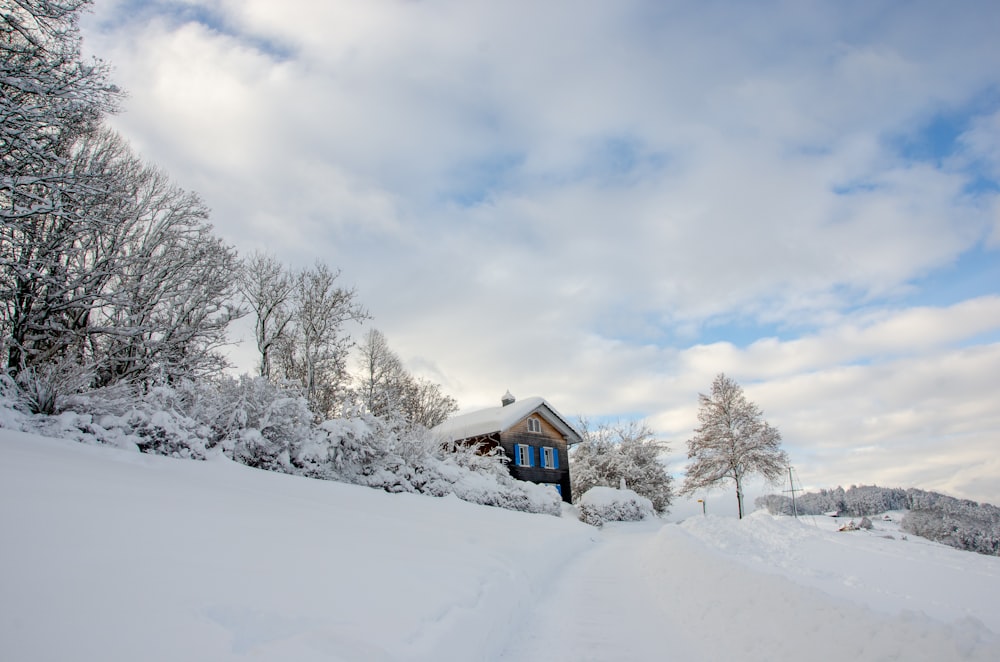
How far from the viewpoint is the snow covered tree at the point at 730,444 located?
3731 centimetres

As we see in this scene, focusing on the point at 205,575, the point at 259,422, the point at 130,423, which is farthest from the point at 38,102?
the point at 205,575

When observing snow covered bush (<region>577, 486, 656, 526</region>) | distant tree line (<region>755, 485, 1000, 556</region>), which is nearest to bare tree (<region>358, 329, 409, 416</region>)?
snow covered bush (<region>577, 486, 656, 526</region>)

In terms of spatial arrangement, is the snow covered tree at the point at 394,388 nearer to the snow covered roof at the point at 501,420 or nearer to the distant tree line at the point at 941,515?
the snow covered roof at the point at 501,420

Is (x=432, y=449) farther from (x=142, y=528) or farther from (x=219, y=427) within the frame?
(x=142, y=528)

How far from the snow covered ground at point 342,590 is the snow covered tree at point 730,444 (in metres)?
28.2

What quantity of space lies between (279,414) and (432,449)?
276 inches

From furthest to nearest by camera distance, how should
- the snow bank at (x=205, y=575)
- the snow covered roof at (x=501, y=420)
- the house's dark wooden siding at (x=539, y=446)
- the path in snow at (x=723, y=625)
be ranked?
the snow covered roof at (x=501, y=420) < the house's dark wooden siding at (x=539, y=446) < the path in snow at (x=723, y=625) < the snow bank at (x=205, y=575)

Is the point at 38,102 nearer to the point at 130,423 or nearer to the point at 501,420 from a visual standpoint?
the point at 130,423

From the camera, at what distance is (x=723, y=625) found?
6570 millimetres

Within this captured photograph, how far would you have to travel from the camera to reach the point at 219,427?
37.4 ft

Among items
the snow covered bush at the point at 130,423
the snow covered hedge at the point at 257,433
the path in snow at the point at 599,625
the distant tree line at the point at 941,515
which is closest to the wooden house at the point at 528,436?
the snow covered hedge at the point at 257,433

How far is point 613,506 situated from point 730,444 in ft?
41.5

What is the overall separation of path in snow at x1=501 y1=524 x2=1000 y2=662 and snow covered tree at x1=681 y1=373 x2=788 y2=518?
31478mm

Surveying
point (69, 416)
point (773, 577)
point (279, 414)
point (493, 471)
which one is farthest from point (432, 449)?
point (773, 577)
